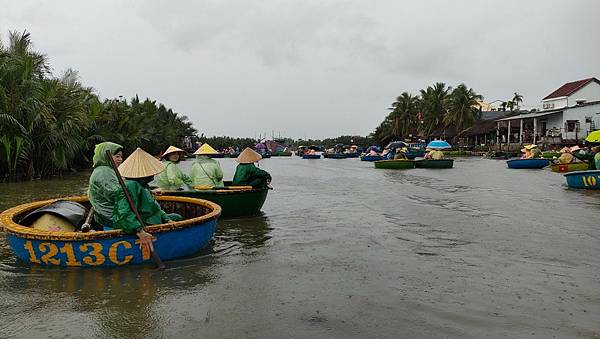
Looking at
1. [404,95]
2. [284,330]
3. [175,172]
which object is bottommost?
[284,330]

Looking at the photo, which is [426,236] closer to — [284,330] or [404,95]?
[284,330]

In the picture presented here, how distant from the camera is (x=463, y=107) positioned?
2192 inches

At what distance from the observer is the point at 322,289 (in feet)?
18.8

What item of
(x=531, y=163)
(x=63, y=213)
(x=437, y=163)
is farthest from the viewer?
(x=437, y=163)

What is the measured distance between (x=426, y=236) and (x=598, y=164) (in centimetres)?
979

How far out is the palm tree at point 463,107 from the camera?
183 feet

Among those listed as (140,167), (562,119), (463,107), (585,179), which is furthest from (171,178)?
(463,107)

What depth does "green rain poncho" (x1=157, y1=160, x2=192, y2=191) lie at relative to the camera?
10.1 metres

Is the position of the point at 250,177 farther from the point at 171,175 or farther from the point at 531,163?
the point at 531,163

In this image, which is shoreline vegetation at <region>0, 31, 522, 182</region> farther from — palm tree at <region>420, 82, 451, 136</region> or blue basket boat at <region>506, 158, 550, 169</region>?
palm tree at <region>420, 82, 451, 136</region>

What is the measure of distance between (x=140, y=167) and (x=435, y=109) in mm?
60400

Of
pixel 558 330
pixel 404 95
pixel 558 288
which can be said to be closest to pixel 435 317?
pixel 558 330

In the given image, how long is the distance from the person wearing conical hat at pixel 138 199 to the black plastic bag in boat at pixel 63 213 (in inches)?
32.8

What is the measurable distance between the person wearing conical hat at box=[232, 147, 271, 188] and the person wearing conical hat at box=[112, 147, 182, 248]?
12.8 feet
